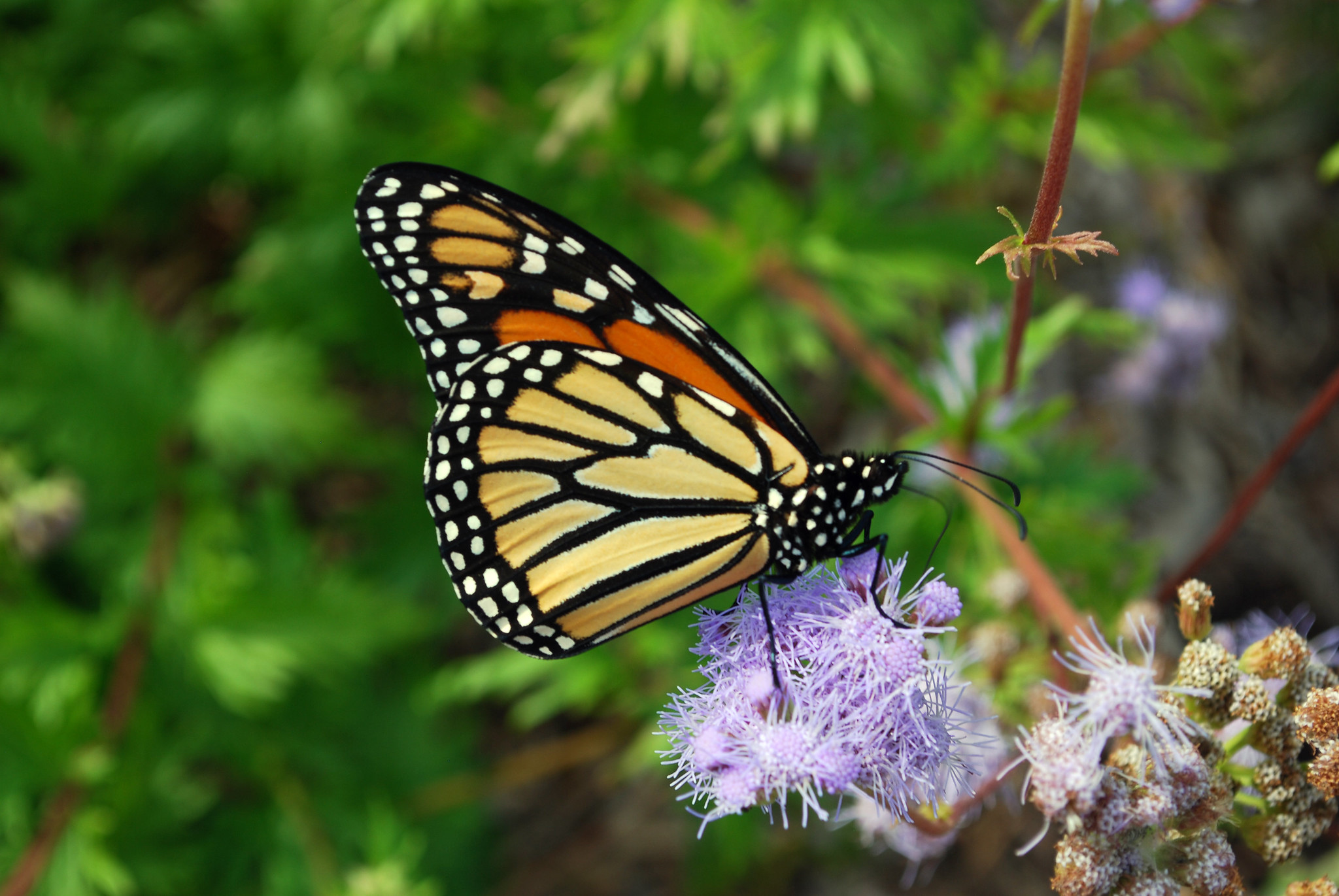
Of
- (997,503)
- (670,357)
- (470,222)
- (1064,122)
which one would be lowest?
(997,503)

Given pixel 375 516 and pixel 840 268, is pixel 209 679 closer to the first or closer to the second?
pixel 375 516

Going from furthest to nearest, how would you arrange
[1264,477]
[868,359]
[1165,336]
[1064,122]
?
[1165,336]
[868,359]
[1264,477]
[1064,122]

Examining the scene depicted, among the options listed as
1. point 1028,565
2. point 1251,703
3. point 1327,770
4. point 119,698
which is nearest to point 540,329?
point 1028,565

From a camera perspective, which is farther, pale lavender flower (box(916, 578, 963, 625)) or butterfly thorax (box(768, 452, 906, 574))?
butterfly thorax (box(768, 452, 906, 574))

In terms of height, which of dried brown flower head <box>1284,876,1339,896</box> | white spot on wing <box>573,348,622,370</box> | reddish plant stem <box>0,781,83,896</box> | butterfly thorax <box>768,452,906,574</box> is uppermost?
white spot on wing <box>573,348,622,370</box>

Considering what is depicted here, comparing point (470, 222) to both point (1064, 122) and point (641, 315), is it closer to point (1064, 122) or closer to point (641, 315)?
point (641, 315)

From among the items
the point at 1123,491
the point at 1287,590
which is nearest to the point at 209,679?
the point at 1123,491

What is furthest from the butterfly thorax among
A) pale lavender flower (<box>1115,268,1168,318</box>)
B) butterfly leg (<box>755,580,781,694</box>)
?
pale lavender flower (<box>1115,268,1168,318</box>)

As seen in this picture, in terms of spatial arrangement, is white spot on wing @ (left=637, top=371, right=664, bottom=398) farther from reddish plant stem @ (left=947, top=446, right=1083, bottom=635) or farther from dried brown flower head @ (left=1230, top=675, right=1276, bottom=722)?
dried brown flower head @ (left=1230, top=675, right=1276, bottom=722)
